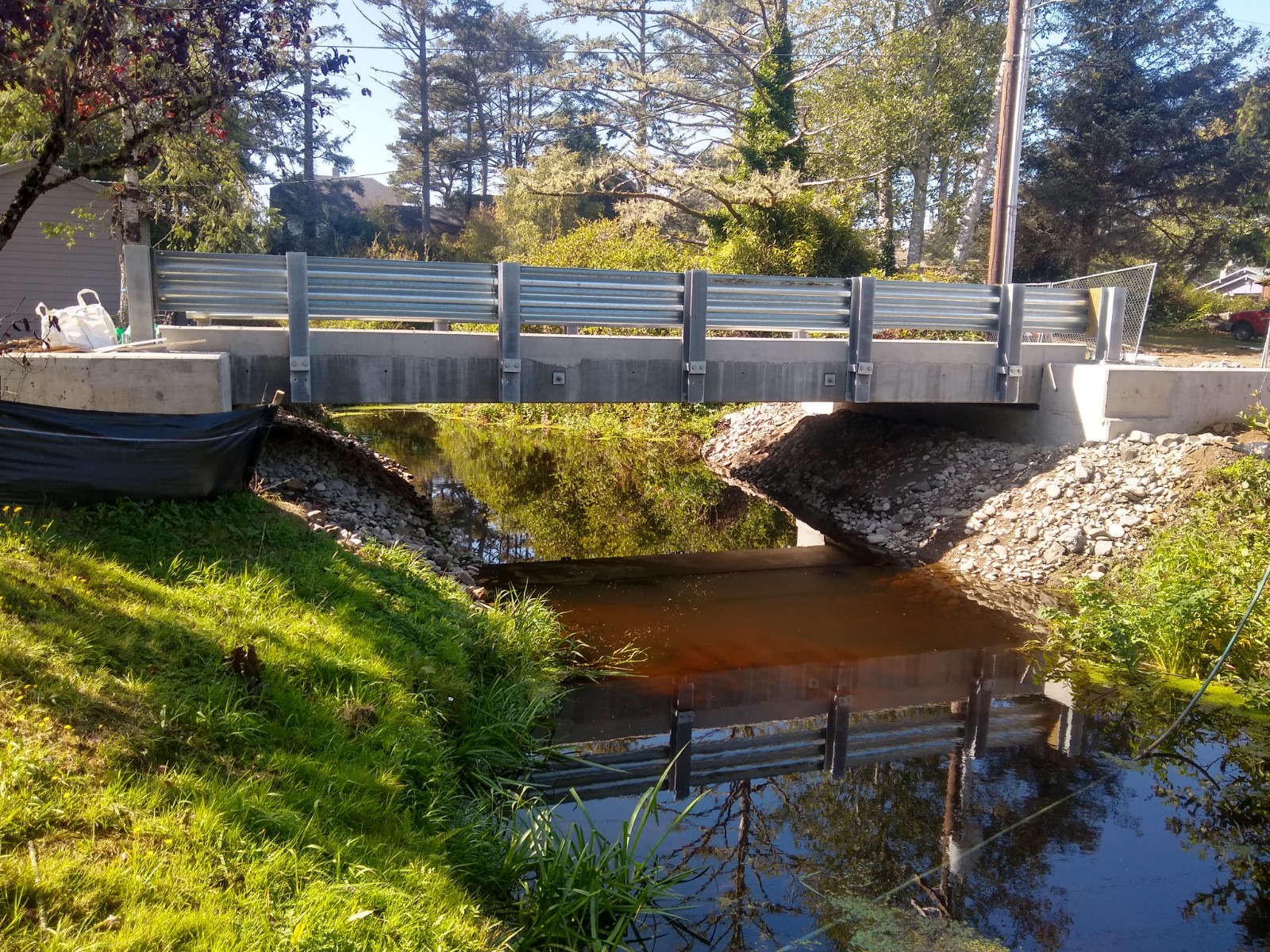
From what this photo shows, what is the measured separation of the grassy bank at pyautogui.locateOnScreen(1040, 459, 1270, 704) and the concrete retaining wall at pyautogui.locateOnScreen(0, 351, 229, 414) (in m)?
8.09

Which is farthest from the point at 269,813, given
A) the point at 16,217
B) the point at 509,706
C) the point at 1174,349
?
the point at 1174,349

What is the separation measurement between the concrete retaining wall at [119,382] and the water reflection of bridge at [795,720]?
4354mm

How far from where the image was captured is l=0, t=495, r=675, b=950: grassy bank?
11.2ft

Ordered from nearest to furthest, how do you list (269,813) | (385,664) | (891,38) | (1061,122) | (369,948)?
(369,948)
(269,813)
(385,664)
(891,38)
(1061,122)

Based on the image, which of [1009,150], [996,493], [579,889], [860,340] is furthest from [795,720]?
[1009,150]

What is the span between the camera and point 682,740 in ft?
22.5

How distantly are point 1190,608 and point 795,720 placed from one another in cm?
365

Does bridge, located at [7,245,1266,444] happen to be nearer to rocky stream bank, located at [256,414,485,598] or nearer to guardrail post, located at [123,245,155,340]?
guardrail post, located at [123,245,155,340]

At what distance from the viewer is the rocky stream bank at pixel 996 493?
10938mm

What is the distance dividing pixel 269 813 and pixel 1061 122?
101 feet

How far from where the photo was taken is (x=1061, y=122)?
28.5 meters

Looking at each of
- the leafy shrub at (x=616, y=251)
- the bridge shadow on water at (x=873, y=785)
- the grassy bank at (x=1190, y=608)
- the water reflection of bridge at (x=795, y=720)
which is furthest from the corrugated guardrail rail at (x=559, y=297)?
the leafy shrub at (x=616, y=251)

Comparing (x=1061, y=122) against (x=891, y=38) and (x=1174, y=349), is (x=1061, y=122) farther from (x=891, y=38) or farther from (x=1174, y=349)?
(x=1174, y=349)

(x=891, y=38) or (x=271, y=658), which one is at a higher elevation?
(x=891, y=38)
